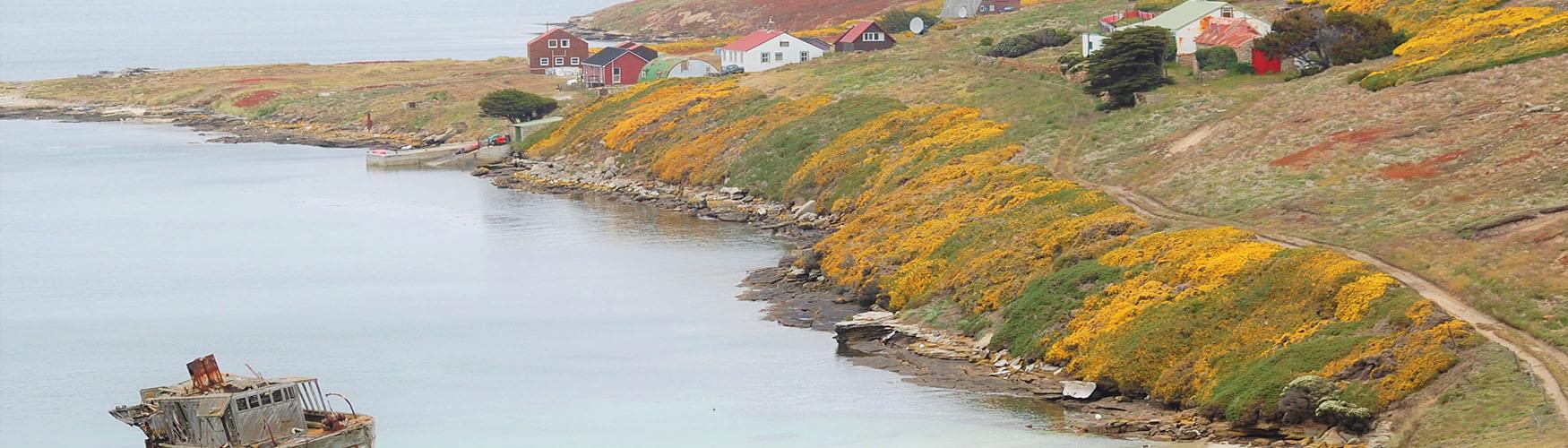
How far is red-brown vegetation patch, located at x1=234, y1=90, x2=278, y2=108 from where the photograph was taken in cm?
16512

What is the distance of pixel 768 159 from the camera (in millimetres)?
99125

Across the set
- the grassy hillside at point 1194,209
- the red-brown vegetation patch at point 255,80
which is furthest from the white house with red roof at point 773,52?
the red-brown vegetation patch at point 255,80

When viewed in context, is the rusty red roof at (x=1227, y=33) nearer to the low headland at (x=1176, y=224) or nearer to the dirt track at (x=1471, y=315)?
the low headland at (x=1176, y=224)

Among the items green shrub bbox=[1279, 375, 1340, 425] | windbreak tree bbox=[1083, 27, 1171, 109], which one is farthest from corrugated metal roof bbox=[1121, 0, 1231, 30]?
green shrub bbox=[1279, 375, 1340, 425]

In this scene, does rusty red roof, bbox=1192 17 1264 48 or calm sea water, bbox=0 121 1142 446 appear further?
rusty red roof, bbox=1192 17 1264 48

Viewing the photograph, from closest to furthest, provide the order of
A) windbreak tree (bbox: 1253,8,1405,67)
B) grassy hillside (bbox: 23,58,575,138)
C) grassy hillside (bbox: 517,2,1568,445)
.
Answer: grassy hillside (bbox: 517,2,1568,445), windbreak tree (bbox: 1253,8,1405,67), grassy hillside (bbox: 23,58,575,138)

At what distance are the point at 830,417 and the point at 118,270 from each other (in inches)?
1808

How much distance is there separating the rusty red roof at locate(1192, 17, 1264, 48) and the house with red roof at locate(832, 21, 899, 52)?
43865 mm

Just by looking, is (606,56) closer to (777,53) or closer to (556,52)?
(777,53)

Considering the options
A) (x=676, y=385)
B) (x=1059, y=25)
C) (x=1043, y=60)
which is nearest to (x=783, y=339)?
(x=676, y=385)

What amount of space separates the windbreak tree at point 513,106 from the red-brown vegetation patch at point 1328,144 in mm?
74383

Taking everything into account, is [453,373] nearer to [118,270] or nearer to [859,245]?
[859,245]

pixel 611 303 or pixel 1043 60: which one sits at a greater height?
pixel 1043 60

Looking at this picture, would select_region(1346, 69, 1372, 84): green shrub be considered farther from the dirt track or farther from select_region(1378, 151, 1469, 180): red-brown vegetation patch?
the dirt track
